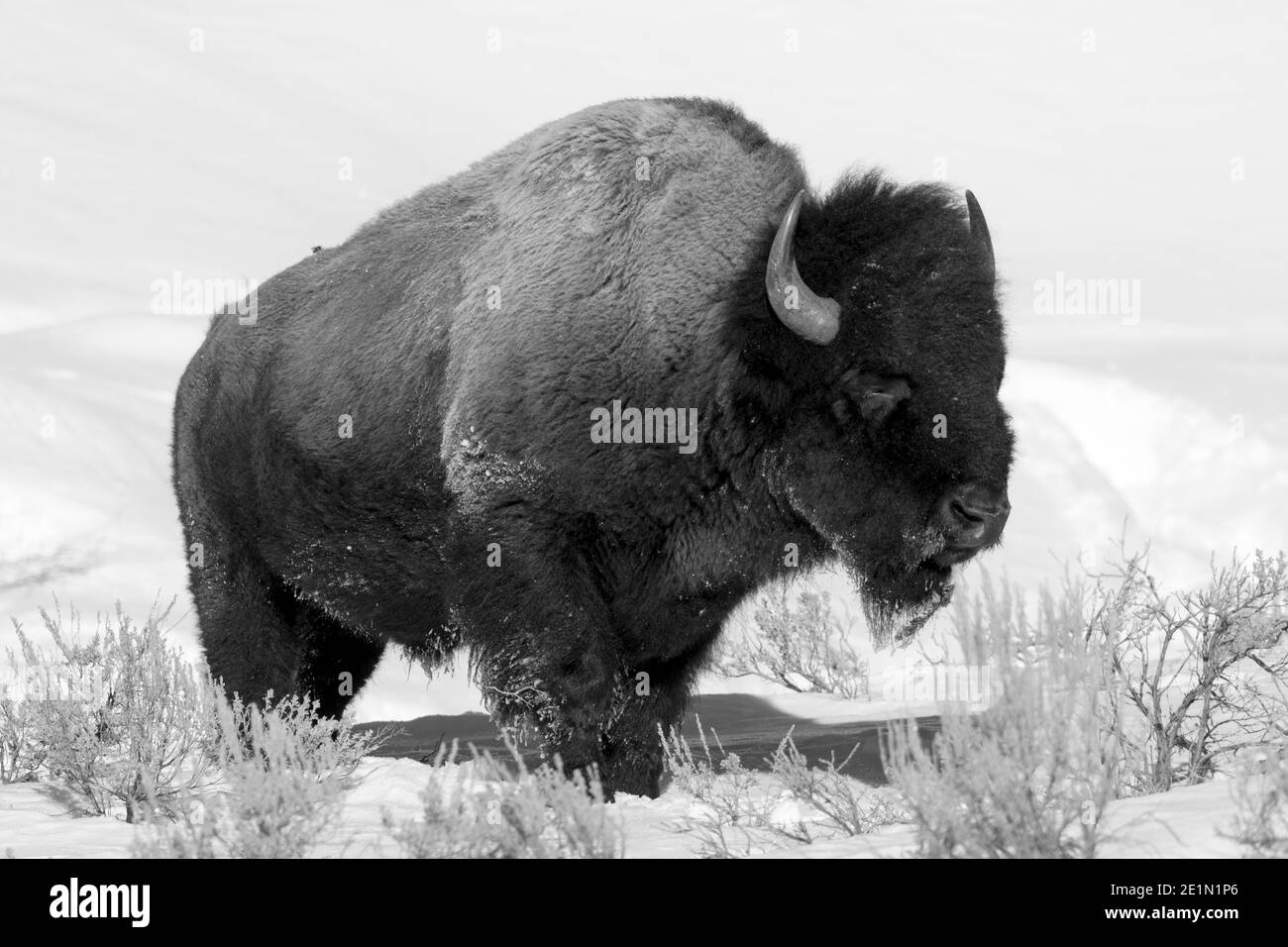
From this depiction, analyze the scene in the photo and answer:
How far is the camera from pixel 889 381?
5.96 m

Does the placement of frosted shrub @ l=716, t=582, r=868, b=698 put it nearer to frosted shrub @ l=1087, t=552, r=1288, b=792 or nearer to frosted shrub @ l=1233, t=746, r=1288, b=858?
frosted shrub @ l=1087, t=552, r=1288, b=792

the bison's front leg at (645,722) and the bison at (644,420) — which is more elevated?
the bison at (644,420)

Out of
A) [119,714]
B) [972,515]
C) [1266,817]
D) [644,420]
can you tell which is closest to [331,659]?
[119,714]

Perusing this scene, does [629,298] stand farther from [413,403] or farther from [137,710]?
[137,710]

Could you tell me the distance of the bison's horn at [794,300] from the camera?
19.7 feet

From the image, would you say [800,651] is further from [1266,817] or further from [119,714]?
[1266,817]

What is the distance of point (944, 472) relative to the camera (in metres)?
5.83

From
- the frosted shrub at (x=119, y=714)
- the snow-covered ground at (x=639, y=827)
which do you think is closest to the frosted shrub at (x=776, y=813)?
the snow-covered ground at (x=639, y=827)

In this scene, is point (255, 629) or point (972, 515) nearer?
point (972, 515)

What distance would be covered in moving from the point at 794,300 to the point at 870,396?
0.49 meters

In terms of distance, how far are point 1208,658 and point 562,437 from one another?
3.16 metres

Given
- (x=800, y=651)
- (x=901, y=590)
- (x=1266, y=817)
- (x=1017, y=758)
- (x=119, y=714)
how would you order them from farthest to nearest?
(x=800, y=651)
(x=119, y=714)
(x=901, y=590)
(x=1017, y=758)
(x=1266, y=817)

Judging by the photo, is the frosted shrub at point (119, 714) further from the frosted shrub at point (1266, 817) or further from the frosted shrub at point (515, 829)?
the frosted shrub at point (1266, 817)

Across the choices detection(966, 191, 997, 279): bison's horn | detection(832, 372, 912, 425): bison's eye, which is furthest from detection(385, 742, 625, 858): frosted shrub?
detection(966, 191, 997, 279): bison's horn
